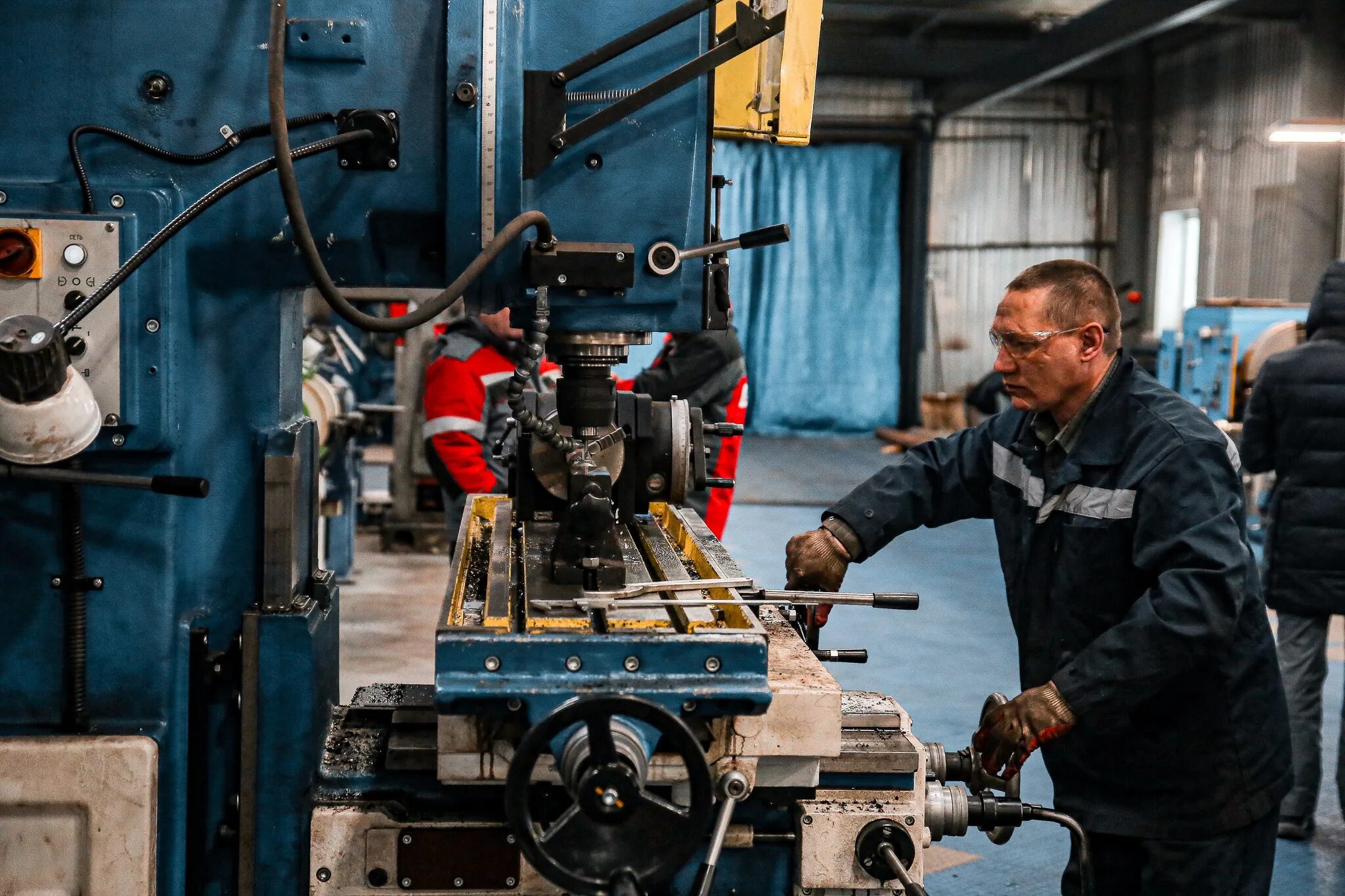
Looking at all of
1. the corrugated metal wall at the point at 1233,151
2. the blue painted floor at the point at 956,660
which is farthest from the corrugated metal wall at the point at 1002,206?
the blue painted floor at the point at 956,660

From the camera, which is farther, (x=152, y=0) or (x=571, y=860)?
(x=152, y=0)

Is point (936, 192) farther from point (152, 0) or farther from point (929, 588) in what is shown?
point (152, 0)

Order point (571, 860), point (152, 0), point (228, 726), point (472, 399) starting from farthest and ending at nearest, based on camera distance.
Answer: point (472, 399) → point (228, 726) → point (152, 0) → point (571, 860)

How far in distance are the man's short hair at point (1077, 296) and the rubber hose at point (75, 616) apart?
3.72ft

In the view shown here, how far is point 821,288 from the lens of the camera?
9680 mm

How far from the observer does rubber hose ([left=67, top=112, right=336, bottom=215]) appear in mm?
1222

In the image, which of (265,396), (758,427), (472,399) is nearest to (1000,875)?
(472,399)

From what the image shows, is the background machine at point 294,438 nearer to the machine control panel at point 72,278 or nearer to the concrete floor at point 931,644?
the machine control panel at point 72,278

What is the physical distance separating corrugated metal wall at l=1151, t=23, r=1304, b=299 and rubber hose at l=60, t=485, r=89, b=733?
7.20m

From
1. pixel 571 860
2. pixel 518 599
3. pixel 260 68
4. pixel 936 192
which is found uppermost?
pixel 936 192

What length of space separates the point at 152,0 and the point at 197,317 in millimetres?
299

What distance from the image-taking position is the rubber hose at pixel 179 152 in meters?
1.22

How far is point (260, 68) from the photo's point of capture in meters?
1.24

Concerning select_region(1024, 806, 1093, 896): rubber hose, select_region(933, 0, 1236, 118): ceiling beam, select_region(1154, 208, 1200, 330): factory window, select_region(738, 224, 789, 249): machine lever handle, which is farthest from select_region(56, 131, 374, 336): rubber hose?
select_region(1154, 208, 1200, 330): factory window
